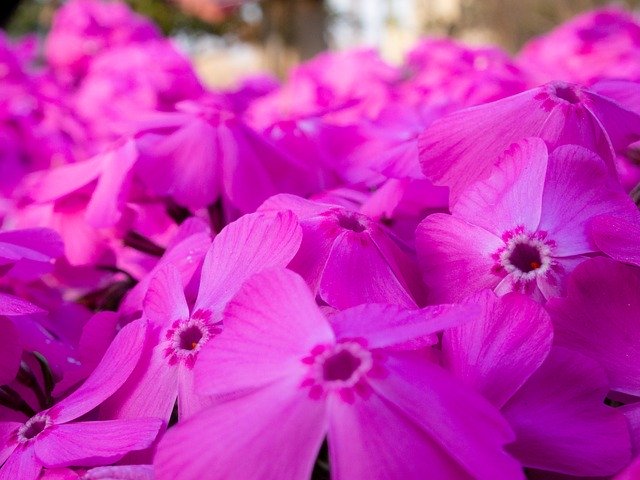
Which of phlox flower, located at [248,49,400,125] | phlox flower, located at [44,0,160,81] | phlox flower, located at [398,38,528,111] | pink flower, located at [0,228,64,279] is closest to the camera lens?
pink flower, located at [0,228,64,279]

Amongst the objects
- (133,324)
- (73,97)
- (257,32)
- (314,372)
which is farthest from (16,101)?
(257,32)

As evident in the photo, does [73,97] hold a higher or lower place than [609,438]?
lower

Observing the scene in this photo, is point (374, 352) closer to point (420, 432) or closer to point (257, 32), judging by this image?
point (420, 432)

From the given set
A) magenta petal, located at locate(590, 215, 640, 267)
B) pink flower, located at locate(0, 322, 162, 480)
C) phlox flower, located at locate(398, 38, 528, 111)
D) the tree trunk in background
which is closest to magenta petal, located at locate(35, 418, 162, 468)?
pink flower, located at locate(0, 322, 162, 480)

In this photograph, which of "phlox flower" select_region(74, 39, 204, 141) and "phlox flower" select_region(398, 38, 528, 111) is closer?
"phlox flower" select_region(398, 38, 528, 111)

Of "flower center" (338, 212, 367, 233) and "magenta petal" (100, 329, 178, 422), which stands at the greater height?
"flower center" (338, 212, 367, 233)

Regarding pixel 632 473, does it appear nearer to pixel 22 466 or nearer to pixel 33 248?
pixel 22 466

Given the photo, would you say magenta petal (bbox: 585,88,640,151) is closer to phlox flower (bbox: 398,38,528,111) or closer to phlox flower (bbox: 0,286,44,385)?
phlox flower (bbox: 398,38,528,111)
